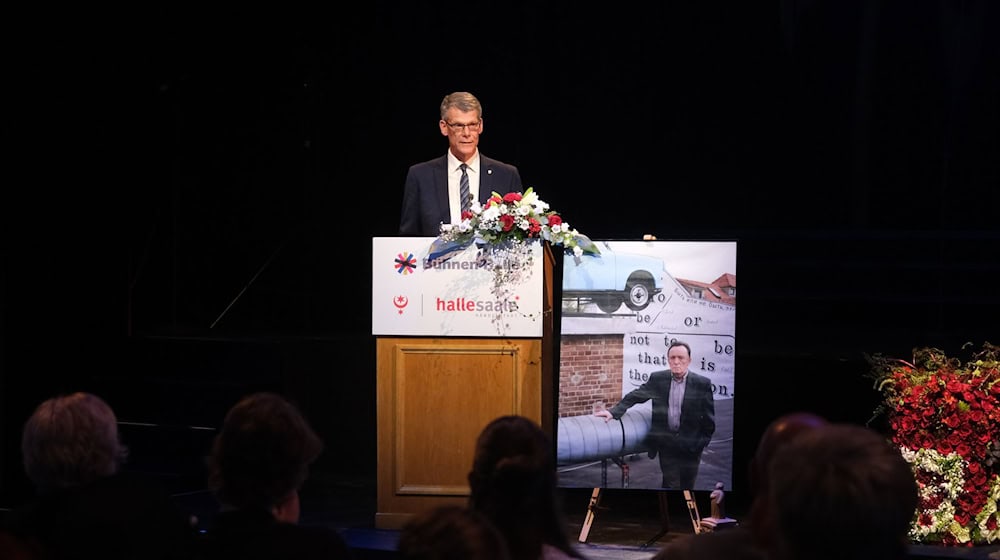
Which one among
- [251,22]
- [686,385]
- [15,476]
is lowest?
[15,476]

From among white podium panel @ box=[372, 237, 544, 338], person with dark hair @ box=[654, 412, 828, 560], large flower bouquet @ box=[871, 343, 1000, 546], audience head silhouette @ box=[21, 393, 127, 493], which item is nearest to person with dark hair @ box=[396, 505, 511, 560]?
person with dark hair @ box=[654, 412, 828, 560]

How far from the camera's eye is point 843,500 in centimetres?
182

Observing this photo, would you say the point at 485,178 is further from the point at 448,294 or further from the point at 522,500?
the point at 522,500

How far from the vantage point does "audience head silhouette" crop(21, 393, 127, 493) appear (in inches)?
109

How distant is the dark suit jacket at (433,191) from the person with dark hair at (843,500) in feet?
11.1

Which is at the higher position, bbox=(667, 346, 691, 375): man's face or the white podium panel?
the white podium panel

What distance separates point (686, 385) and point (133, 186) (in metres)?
4.17

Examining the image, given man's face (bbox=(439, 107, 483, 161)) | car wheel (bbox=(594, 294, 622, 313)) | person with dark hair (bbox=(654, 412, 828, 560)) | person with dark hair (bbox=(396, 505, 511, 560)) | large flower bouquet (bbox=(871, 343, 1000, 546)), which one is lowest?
large flower bouquet (bbox=(871, 343, 1000, 546))

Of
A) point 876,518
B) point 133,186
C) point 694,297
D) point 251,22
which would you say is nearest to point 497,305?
point 694,297

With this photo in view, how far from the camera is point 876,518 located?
1815mm

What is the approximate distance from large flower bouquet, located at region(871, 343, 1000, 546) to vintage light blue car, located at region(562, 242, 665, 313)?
3.97 ft

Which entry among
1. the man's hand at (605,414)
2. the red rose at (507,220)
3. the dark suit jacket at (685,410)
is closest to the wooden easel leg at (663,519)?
the dark suit jacket at (685,410)

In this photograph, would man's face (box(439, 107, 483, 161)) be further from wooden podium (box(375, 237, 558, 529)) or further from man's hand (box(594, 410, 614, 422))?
man's hand (box(594, 410, 614, 422))

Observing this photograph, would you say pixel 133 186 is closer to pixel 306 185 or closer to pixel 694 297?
pixel 306 185
